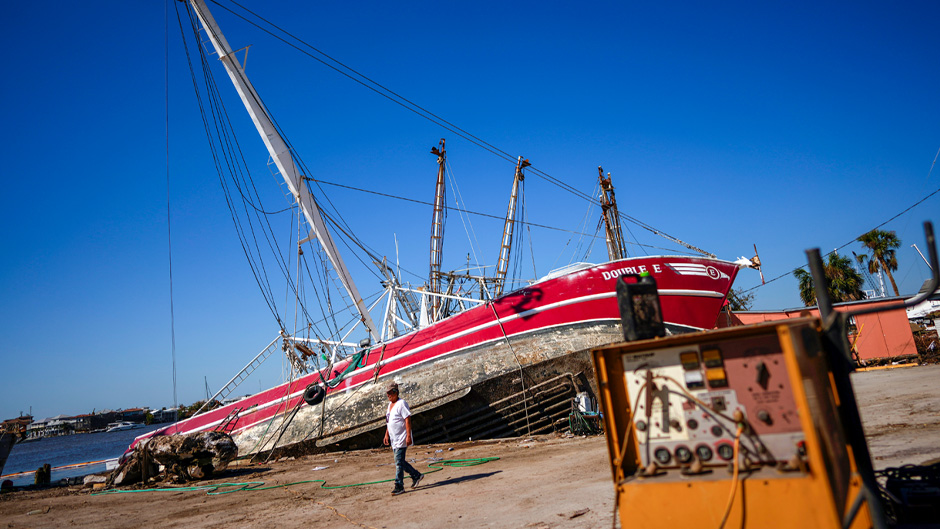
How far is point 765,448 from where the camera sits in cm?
370

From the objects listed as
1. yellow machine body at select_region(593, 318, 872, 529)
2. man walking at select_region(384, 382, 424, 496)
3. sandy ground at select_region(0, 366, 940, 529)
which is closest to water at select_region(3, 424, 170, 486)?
sandy ground at select_region(0, 366, 940, 529)

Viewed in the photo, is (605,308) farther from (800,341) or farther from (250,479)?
(800,341)

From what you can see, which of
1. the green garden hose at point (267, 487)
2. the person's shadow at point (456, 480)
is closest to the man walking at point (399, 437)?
the person's shadow at point (456, 480)

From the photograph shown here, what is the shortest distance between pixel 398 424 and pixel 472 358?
309 inches

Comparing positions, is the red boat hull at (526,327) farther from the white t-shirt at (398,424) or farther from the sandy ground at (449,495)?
the white t-shirt at (398,424)

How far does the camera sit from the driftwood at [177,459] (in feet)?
45.4

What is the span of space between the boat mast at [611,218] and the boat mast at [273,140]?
17.0 m

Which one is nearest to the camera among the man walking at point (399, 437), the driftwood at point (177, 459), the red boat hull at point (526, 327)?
the man walking at point (399, 437)

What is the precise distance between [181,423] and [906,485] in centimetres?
2603

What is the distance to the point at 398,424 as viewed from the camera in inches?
354

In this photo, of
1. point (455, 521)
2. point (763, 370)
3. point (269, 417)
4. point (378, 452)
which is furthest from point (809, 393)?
point (269, 417)

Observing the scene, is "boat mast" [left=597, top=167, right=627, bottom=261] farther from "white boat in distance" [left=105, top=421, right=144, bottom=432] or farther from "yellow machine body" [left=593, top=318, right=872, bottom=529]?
"white boat in distance" [left=105, top=421, right=144, bottom=432]

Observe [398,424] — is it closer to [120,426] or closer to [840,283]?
[840,283]

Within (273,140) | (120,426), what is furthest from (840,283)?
(120,426)
